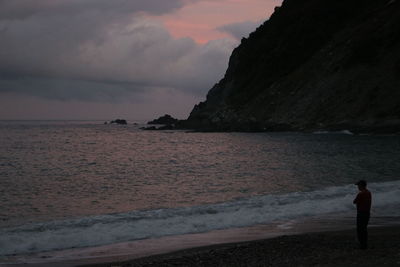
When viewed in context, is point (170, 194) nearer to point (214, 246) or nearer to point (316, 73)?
point (214, 246)

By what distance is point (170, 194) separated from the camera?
96.1 feet

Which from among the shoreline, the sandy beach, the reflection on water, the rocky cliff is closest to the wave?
the shoreline

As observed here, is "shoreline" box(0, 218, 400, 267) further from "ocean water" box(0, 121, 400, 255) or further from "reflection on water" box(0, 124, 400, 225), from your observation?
"reflection on water" box(0, 124, 400, 225)

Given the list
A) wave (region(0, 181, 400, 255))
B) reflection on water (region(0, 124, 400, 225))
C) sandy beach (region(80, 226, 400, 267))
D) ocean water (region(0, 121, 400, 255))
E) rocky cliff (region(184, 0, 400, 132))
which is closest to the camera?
sandy beach (region(80, 226, 400, 267))

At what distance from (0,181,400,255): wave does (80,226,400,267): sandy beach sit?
3.68 metres

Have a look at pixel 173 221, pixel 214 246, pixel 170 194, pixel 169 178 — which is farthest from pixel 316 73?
pixel 214 246

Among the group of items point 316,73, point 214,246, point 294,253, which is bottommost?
point 214,246

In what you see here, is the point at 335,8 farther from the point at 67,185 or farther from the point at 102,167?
the point at 67,185

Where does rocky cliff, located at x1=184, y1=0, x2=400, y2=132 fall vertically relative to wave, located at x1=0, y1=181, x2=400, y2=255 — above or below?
above

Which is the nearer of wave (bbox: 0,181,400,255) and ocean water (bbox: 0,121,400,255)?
wave (bbox: 0,181,400,255)

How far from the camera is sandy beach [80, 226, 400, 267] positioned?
1271 centimetres

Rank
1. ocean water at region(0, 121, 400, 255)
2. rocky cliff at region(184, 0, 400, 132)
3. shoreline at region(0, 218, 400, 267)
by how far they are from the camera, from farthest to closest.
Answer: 1. rocky cliff at region(184, 0, 400, 132)
2. ocean water at region(0, 121, 400, 255)
3. shoreline at region(0, 218, 400, 267)

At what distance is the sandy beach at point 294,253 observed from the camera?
500 inches

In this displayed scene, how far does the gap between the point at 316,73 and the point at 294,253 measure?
94.3 meters
